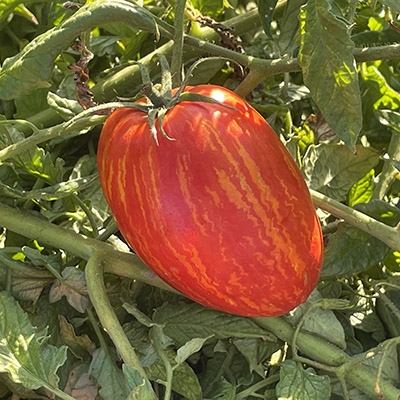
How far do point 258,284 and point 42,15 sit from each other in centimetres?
64

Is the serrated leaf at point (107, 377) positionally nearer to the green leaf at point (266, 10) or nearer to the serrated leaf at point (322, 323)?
the serrated leaf at point (322, 323)

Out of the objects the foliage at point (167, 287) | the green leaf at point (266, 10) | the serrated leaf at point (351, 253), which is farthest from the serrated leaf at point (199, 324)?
the green leaf at point (266, 10)

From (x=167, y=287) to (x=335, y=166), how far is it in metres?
0.23

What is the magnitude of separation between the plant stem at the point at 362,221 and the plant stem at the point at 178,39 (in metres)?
0.19

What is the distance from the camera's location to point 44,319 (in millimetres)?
808

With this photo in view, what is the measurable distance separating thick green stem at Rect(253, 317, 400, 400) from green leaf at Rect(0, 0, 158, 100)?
0.33 meters

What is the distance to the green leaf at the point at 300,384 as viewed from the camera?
0.70 metres

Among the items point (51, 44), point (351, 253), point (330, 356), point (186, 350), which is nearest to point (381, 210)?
point (351, 253)

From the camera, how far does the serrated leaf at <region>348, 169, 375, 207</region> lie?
88 centimetres

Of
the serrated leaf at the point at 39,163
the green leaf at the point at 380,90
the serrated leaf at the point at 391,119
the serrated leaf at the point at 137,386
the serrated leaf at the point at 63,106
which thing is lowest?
the serrated leaf at the point at 137,386

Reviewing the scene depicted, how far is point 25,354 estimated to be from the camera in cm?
70

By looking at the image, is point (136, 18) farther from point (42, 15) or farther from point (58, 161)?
point (42, 15)

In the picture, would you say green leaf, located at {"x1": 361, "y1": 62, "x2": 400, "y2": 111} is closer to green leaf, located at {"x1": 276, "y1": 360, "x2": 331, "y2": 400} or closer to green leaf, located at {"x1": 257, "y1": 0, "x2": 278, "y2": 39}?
green leaf, located at {"x1": 257, "y1": 0, "x2": 278, "y2": 39}

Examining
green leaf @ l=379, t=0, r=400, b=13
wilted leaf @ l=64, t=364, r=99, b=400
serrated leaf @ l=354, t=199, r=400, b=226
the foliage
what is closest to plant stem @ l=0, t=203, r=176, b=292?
the foliage
